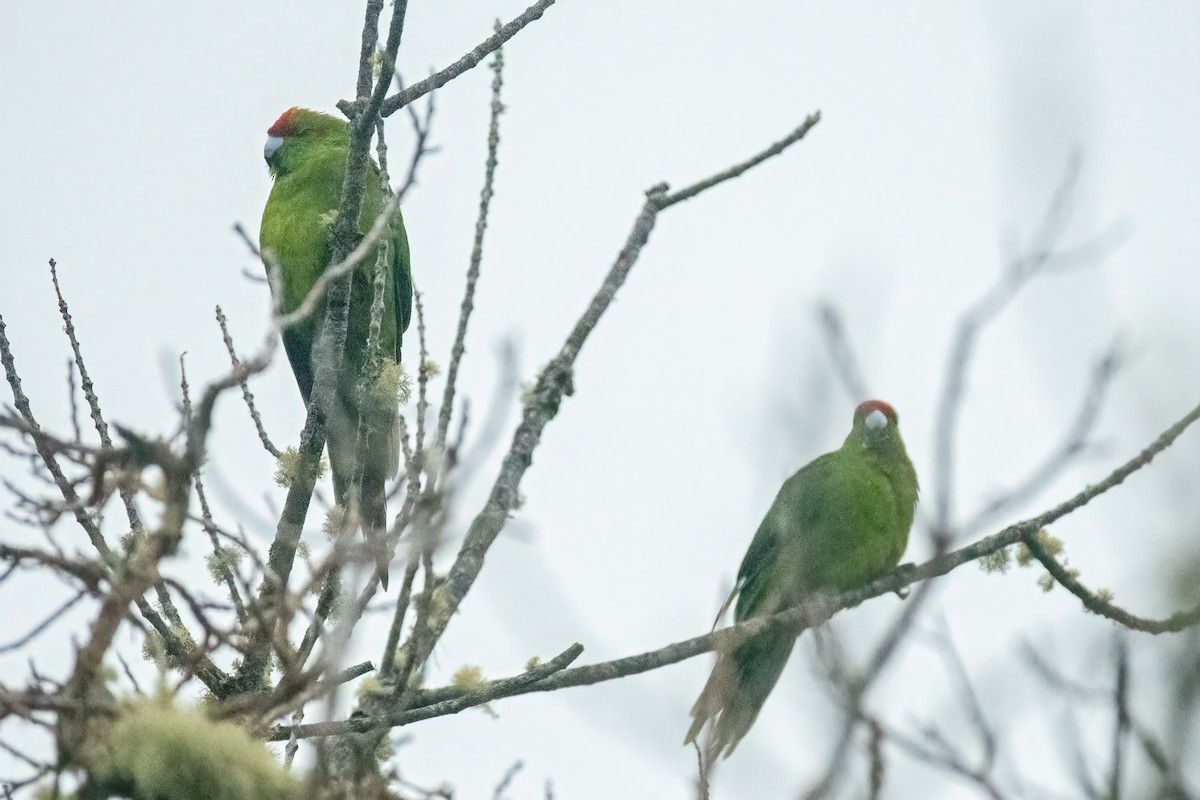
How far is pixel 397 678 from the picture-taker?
7.83ft

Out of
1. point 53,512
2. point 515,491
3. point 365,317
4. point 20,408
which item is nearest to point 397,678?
point 515,491

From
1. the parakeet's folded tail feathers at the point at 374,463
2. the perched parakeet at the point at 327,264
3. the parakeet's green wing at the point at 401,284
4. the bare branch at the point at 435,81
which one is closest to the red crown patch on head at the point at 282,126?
the perched parakeet at the point at 327,264

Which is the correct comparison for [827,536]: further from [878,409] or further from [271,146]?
[271,146]

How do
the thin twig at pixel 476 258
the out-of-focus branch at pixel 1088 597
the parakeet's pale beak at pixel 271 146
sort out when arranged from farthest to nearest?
the parakeet's pale beak at pixel 271 146 < the out-of-focus branch at pixel 1088 597 < the thin twig at pixel 476 258

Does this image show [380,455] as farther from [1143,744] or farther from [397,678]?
[1143,744]

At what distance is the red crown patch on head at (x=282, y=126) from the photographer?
241 inches

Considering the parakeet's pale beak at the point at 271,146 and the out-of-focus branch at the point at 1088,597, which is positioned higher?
the parakeet's pale beak at the point at 271,146

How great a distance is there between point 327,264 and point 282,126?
1287mm

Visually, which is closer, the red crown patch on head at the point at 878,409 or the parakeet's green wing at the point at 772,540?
the parakeet's green wing at the point at 772,540

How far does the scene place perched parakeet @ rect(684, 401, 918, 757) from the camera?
4742 millimetres

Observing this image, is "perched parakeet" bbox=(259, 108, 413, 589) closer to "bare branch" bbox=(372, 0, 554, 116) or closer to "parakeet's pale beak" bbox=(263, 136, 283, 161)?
"parakeet's pale beak" bbox=(263, 136, 283, 161)

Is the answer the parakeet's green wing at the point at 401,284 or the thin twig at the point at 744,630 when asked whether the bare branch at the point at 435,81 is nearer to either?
the thin twig at the point at 744,630

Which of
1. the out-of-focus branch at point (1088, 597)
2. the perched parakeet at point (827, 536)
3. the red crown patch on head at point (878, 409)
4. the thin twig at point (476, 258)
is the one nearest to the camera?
the thin twig at point (476, 258)

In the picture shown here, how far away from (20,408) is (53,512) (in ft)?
4.16
